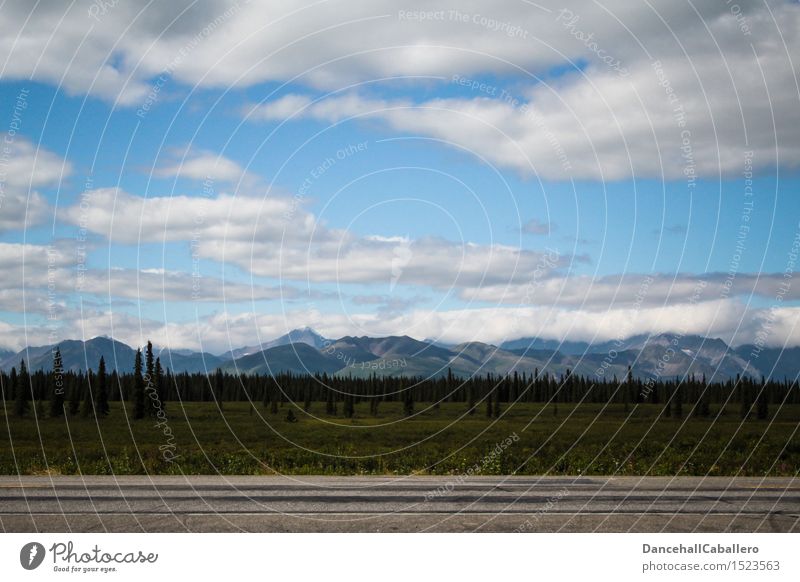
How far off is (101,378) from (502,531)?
10152cm

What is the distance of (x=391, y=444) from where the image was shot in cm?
6806

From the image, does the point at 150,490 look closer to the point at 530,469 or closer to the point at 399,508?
the point at 399,508

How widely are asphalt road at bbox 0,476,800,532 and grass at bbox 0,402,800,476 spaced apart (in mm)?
5636

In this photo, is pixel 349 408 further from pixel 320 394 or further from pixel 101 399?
pixel 101 399

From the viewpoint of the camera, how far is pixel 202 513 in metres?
16.4

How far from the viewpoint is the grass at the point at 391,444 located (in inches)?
1156

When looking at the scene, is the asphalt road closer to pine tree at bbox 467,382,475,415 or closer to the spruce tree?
the spruce tree

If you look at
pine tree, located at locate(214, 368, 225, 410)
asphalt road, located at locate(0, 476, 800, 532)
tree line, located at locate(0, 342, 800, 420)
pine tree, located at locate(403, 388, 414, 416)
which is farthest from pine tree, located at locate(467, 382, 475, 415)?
asphalt road, located at locate(0, 476, 800, 532)

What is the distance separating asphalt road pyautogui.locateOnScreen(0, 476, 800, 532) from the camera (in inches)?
603

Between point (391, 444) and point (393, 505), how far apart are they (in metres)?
51.1

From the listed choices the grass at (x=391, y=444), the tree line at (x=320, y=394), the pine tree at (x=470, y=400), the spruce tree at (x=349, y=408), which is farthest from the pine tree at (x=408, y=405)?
the pine tree at (x=470, y=400)

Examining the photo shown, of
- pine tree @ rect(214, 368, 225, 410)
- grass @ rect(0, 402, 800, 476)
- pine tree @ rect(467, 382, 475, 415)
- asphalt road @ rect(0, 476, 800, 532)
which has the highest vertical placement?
pine tree @ rect(214, 368, 225, 410)

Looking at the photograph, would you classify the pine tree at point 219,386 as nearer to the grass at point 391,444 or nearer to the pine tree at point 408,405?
the grass at point 391,444

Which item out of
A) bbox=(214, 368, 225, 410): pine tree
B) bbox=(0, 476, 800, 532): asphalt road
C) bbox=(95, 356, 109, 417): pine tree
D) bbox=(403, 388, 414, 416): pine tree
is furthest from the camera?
bbox=(214, 368, 225, 410): pine tree
